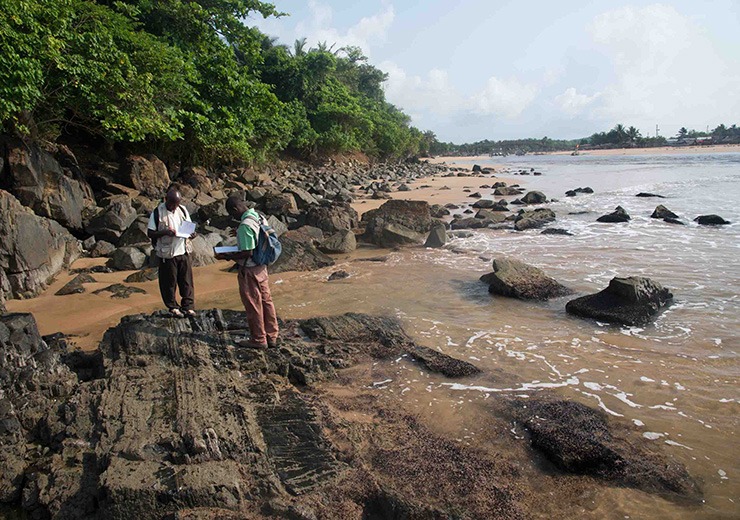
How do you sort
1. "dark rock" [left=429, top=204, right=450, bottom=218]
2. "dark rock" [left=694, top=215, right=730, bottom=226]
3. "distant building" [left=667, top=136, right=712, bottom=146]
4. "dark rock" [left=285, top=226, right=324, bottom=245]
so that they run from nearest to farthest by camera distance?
"dark rock" [left=285, top=226, right=324, bottom=245]
"dark rock" [left=694, top=215, right=730, bottom=226]
"dark rock" [left=429, top=204, right=450, bottom=218]
"distant building" [left=667, top=136, right=712, bottom=146]

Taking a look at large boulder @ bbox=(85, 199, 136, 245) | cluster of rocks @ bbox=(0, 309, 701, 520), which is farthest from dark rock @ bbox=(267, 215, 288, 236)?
cluster of rocks @ bbox=(0, 309, 701, 520)

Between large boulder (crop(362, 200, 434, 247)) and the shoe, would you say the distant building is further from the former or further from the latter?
the shoe

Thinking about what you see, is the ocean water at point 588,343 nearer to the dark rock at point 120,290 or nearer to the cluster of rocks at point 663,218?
the cluster of rocks at point 663,218

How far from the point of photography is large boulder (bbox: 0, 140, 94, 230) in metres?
8.62

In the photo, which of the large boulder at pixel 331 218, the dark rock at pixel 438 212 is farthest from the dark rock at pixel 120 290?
the dark rock at pixel 438 212

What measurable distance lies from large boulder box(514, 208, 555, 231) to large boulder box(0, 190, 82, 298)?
11763 mm

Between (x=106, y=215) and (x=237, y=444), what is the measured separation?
28.5ft

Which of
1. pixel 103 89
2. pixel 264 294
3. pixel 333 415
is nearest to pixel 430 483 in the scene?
pixel 333 415

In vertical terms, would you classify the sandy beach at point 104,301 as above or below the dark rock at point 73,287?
below

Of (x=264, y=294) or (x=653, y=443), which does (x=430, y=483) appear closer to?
(x=653, y=443)

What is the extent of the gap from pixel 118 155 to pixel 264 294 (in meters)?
11.9

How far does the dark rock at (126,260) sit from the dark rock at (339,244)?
12.8ft

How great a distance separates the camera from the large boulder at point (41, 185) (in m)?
8.62

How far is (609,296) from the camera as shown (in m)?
6.42
